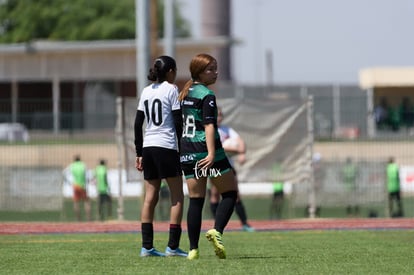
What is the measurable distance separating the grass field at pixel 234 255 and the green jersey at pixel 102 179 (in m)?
12.6

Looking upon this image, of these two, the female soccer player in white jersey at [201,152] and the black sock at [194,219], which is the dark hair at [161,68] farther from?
the black sock at [194,219]

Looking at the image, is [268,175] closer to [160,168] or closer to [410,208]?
[410,208]

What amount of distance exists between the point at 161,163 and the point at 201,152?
0.55 metres

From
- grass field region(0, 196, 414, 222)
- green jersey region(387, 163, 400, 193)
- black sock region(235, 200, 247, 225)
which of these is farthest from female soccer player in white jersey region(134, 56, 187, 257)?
green jersey region(387, 163, 400, 193)

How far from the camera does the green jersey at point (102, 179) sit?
28641 mm

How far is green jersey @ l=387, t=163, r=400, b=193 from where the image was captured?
28.3m

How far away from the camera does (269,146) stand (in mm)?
23547

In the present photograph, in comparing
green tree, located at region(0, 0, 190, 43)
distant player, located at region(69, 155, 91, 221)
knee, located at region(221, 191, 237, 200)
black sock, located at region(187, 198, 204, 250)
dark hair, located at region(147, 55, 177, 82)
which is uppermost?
green tree, located at region(0, 0, 190, 43)

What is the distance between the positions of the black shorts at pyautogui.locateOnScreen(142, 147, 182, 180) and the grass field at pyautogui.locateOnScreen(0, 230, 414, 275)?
0.85m

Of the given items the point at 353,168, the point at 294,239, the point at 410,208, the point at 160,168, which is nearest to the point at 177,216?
the point at 160,168

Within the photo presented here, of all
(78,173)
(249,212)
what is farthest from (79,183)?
(249,212)

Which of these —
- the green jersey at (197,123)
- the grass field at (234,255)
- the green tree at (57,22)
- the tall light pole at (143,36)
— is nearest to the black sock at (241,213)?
the grass field at (234,255)

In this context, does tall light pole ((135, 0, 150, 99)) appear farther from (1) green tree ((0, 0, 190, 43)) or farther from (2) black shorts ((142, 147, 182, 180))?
(1) green tree ((0, 0, 190, 43))

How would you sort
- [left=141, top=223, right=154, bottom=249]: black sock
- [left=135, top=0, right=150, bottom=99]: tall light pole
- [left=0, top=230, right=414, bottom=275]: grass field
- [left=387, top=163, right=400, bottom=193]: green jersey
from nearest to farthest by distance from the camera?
[left=0, top=230, right=414, bottom=275]: grass field, [left=141, top=223, right=154, bottom=249]: black sock, [left=135, top=0, right=150, bottom=99]: tall light pole, [left=387, top=163, right=400, bottom=193]: green jersey
